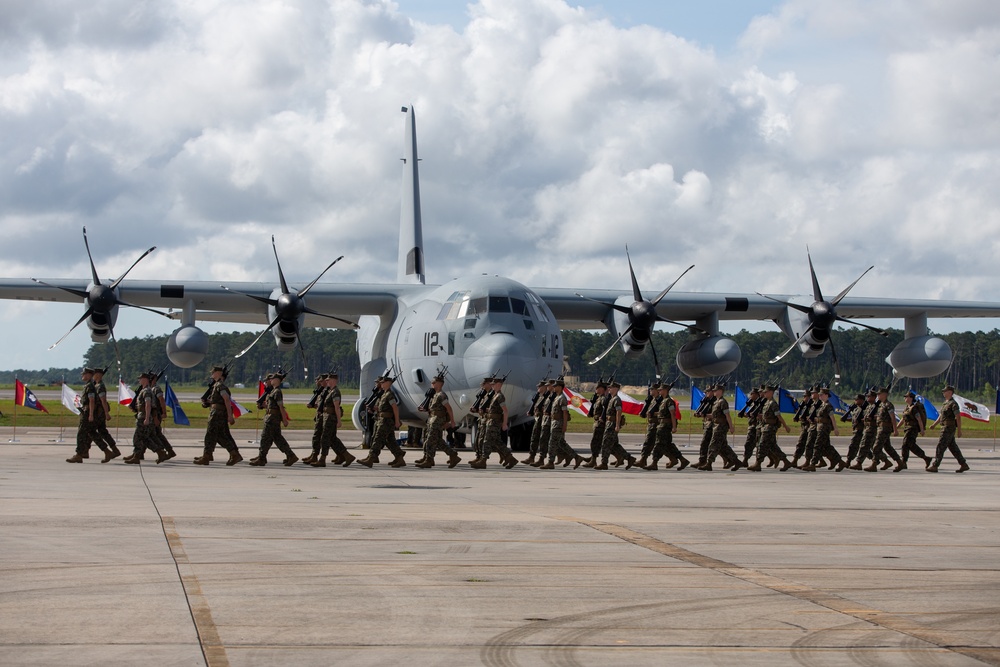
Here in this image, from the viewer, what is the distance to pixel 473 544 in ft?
33.0

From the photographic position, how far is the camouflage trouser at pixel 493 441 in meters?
21.8

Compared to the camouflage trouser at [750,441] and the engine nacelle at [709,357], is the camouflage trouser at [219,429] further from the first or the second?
the engine nacelle at [709,357]

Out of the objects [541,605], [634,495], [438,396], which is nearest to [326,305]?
[438,396]

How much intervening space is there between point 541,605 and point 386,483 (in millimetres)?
10096

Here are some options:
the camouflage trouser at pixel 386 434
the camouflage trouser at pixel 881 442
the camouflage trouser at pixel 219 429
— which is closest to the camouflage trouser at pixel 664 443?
the camouflage trouser at pixel 881 442

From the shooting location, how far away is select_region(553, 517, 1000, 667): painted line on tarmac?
6125 millimetres

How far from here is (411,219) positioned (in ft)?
Answer: 112

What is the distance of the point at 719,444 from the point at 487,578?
14581 mm

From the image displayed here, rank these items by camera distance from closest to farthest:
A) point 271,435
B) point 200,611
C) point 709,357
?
point 200,611 → point 271,435 → point 709,357

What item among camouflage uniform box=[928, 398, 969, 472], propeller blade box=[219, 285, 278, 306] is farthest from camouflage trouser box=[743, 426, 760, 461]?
propeller blade box=[219, 285, 278, 306]

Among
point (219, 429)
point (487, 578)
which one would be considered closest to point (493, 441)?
point (219, 429)

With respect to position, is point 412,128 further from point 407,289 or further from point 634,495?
point 634,495

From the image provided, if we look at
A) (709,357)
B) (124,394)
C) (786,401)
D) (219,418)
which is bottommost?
(219,418)

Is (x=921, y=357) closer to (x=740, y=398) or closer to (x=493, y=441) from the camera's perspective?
(x=740, y=398)
